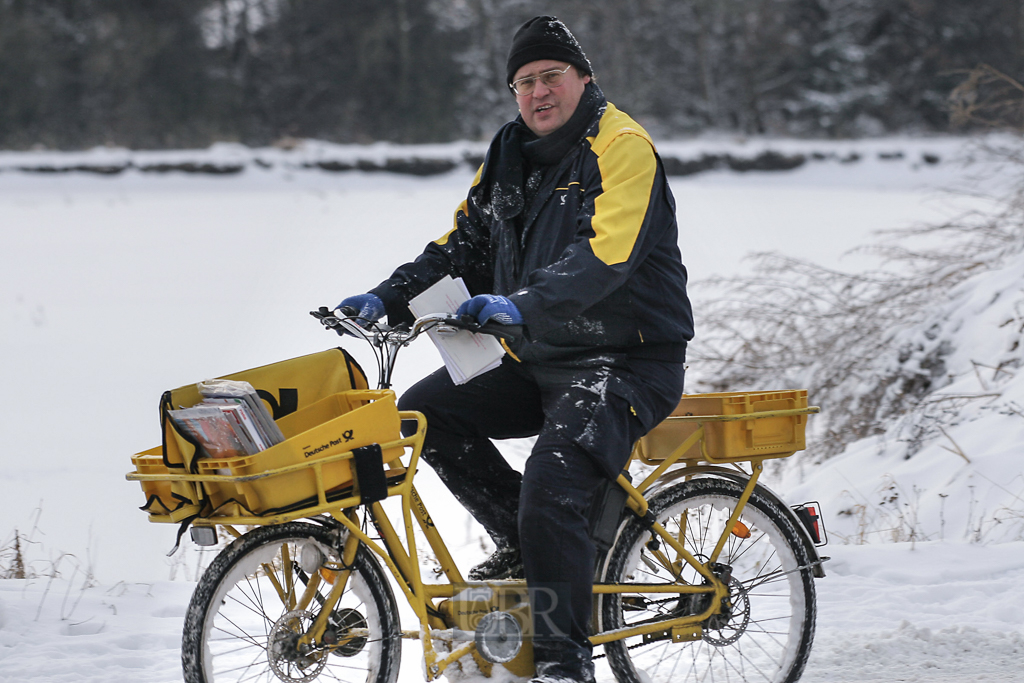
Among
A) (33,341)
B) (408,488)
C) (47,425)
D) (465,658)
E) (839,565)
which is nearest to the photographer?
(408,488)

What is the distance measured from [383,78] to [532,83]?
1148 inches

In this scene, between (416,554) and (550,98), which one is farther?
(550,98)

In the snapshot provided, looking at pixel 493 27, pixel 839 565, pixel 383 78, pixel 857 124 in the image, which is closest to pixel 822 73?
pixel 857 124

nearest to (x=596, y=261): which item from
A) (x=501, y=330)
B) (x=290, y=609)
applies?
(x=501, y=330)

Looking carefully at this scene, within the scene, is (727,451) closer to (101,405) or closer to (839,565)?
(839,565)

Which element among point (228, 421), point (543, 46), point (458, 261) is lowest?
point (228, 421)

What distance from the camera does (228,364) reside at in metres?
8.26

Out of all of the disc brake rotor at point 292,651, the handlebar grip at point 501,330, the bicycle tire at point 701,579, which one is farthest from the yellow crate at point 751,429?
the disc brake rotor at point 292,651

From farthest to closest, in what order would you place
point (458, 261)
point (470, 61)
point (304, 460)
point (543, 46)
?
point (470, 61), point (458, 261), point (543, 46), point (304, 460)

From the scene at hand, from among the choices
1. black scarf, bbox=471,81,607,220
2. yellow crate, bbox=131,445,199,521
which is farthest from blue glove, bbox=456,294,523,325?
yellow crate, bbox=131,445,199,521

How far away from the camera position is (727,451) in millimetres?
2799

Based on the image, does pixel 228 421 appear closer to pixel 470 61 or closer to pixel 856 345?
pixel 856 345

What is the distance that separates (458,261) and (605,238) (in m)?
→ 0.69

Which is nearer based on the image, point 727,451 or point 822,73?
point 727,451
